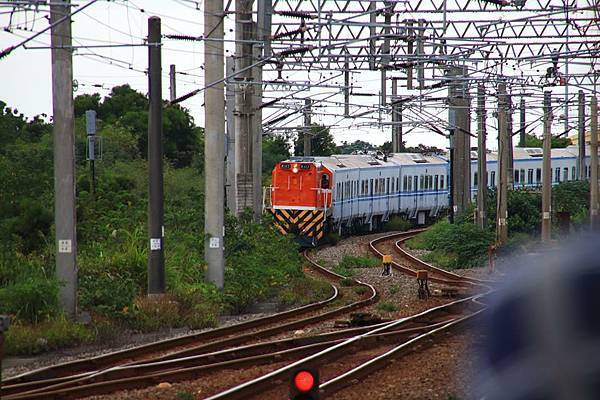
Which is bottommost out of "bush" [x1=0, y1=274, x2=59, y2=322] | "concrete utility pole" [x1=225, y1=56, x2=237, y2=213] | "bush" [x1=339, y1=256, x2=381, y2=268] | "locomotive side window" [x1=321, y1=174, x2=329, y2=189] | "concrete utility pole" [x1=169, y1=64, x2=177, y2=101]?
"bush" [x1=339, y1=256, x2=381, y2=268]

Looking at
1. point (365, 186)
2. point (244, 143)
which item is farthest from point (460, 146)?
point (244, 143)

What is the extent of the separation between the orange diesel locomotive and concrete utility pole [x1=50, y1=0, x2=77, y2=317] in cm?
2068

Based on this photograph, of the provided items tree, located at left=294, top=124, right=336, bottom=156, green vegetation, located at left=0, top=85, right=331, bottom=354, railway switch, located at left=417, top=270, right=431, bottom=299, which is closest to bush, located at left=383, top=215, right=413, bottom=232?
green vegetation, located at left=0, top=85, right=331, bottom=354

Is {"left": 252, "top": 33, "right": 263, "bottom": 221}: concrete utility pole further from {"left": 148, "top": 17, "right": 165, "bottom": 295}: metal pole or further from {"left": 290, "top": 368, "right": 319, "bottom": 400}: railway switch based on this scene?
{"left": 290, "top": 368, "right": 319, "bottom": 400}: railway switch

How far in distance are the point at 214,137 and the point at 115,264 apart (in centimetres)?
309

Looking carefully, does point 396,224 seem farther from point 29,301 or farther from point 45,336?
point 45,336

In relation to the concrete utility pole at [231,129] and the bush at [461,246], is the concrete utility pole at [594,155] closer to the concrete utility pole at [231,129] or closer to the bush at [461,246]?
the bush at [461,246]

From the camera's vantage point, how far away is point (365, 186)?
140ft

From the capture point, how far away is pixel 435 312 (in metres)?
18.7

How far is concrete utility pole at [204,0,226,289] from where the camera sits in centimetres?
1955

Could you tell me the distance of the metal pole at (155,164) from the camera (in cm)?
1784

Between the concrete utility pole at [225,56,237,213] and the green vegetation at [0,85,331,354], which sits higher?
the concrete utility pole at [225,56,237,213]

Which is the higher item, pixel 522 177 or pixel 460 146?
pixel 460 146

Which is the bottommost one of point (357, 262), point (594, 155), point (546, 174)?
point (357, 262)
